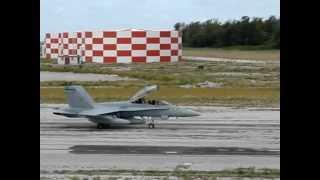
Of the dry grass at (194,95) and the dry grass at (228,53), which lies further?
the dry grass at (228,53)

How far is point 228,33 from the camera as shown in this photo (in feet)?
122

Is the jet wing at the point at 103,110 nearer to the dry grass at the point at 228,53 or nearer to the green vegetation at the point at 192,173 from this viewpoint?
the green vegetation at the point at 192,173

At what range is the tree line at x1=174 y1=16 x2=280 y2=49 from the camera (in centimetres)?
3488

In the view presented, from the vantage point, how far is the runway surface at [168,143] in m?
8.27

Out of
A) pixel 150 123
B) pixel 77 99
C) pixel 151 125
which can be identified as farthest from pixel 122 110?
pixel 77 99

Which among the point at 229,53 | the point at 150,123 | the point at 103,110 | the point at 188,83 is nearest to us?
the point at 150,123

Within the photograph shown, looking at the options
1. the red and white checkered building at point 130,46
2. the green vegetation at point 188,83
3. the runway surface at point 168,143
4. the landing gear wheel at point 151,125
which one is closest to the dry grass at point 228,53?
the green vegetation at point 188,83

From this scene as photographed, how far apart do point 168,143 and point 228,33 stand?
26.9 m

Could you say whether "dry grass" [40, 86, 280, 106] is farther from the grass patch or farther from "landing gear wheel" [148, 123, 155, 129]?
the grass patch

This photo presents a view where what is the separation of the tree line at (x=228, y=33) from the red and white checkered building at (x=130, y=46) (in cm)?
342

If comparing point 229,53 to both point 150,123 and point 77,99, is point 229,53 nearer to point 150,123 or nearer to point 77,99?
point 77,99

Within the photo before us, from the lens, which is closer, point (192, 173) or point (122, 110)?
point (192, 173)
